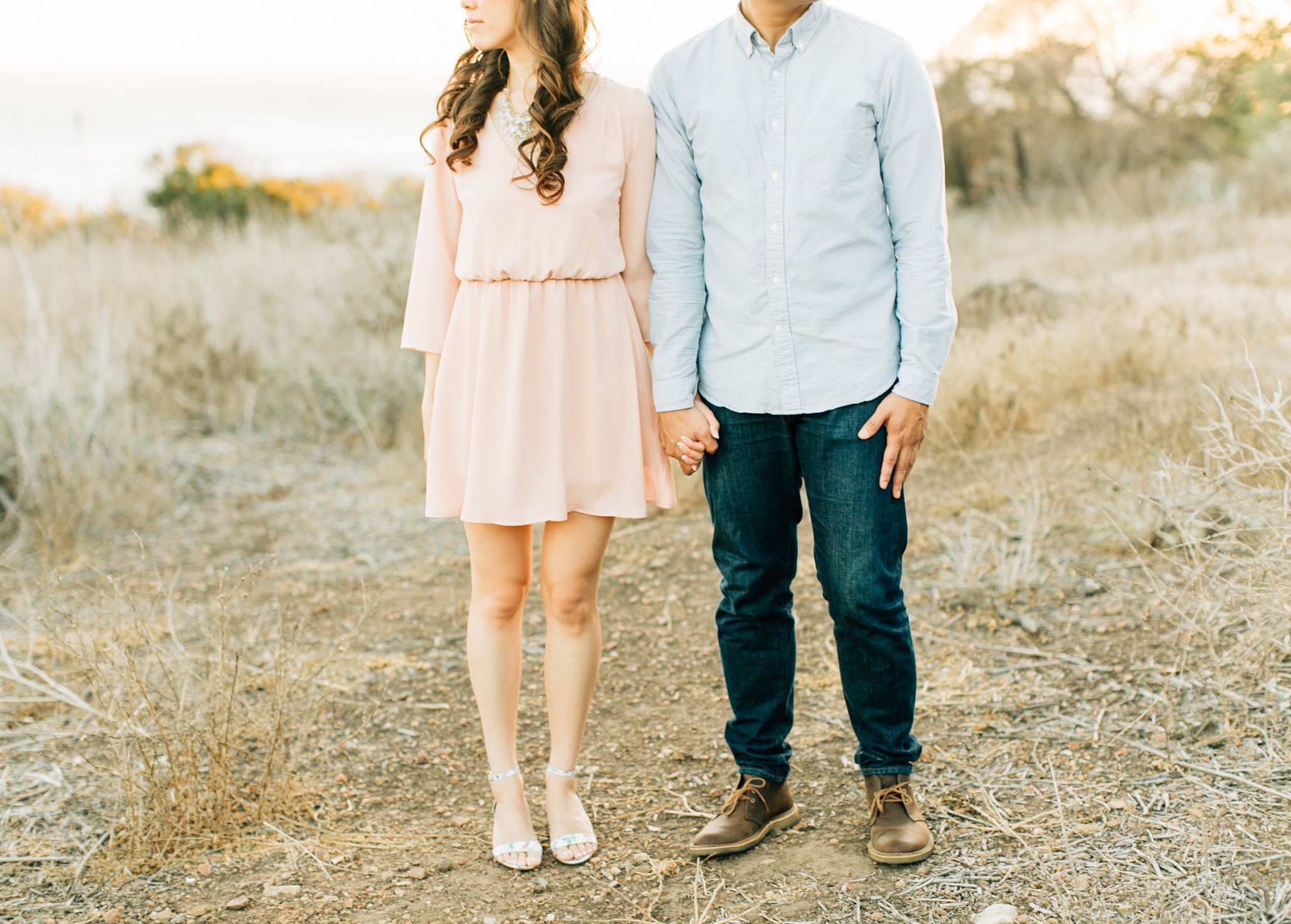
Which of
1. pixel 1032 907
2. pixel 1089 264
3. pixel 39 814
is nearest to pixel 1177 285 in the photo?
pixel 1089 264

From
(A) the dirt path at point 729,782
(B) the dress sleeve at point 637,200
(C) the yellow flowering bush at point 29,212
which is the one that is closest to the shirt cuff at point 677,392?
(B) the dress sleeve at point 637,200

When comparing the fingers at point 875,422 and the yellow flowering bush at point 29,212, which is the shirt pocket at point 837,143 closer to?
the fingers at point 875,422

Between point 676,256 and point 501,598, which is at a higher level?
point 676,256

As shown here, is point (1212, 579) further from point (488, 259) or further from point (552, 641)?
point (488, 259)

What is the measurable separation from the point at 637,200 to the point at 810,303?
0.44 m

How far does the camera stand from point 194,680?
323cm

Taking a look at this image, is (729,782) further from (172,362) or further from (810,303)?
(172,362)

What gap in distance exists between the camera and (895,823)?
2270mm

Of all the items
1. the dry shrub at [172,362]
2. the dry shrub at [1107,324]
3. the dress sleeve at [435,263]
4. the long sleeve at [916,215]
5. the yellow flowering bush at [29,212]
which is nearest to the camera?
the long sleeve at [916,215]

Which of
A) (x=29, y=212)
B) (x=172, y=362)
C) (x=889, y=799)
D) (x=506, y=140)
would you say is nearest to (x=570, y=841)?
(x=889, y=799)

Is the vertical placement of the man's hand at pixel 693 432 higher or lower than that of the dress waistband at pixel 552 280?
lower

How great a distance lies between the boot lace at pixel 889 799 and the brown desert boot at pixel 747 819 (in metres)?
0.22

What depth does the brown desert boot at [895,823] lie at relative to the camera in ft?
7.33

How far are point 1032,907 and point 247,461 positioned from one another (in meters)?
5.11
